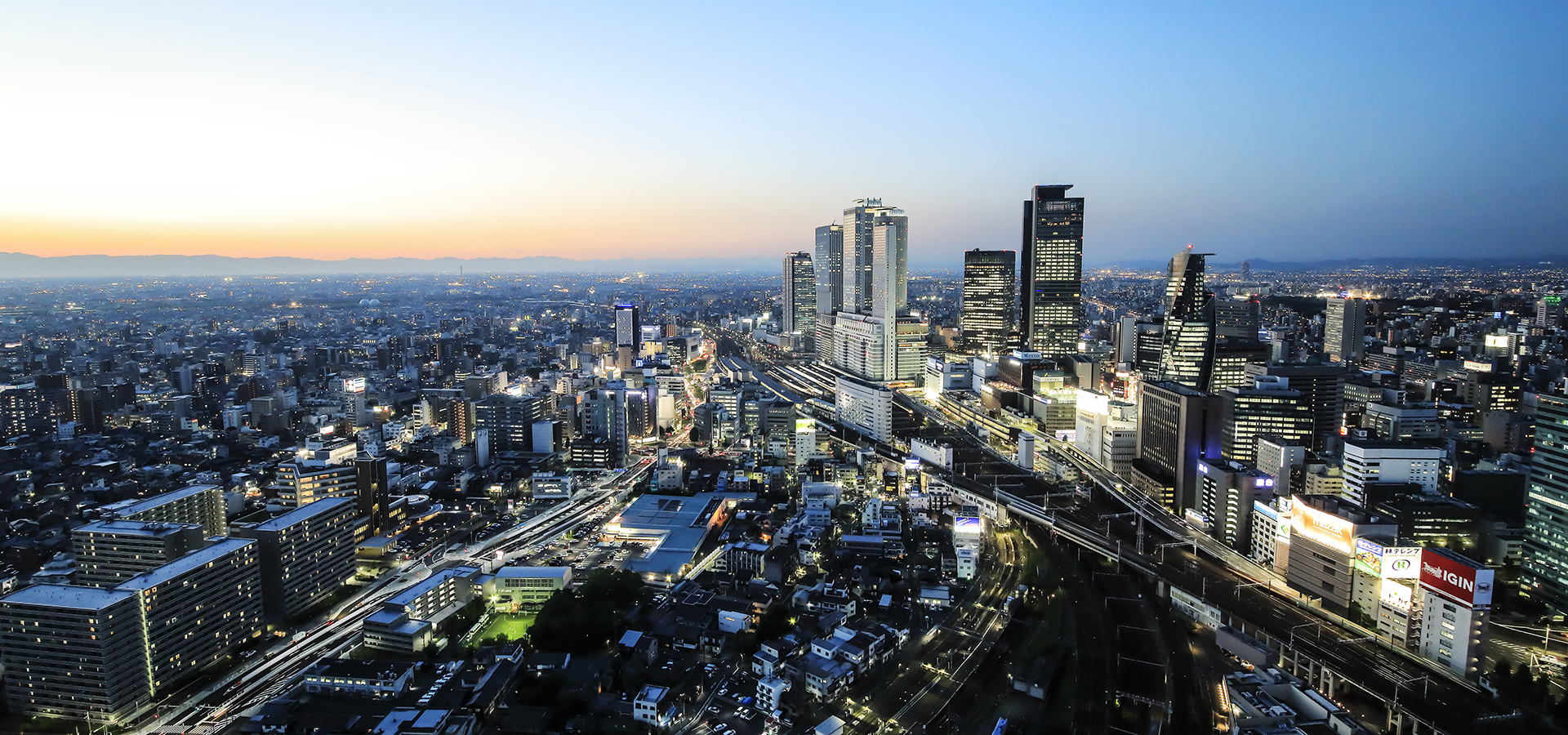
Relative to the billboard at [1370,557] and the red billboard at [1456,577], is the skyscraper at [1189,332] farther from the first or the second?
the red billboard at [1456,577]

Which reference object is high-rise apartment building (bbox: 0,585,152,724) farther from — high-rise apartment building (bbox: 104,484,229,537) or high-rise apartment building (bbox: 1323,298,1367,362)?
high-rise apartment building (bbox: 1323,298,1367,362)

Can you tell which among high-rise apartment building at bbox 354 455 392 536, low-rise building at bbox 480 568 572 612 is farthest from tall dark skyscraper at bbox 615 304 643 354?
low-rise building at bbox 480 568 572 612

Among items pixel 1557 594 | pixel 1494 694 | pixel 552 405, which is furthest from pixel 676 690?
pixel 552 405

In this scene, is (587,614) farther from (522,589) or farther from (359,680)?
(359,680)

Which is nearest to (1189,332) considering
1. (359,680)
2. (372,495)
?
(372,495)

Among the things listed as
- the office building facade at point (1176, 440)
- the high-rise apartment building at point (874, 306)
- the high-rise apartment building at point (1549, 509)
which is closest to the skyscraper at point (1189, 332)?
the office building facade at point (1176, 440)

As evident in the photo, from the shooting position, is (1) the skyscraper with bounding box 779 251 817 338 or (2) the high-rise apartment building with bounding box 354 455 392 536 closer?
(2) the high-rise apartment building with bounding box 354 455 392 536
